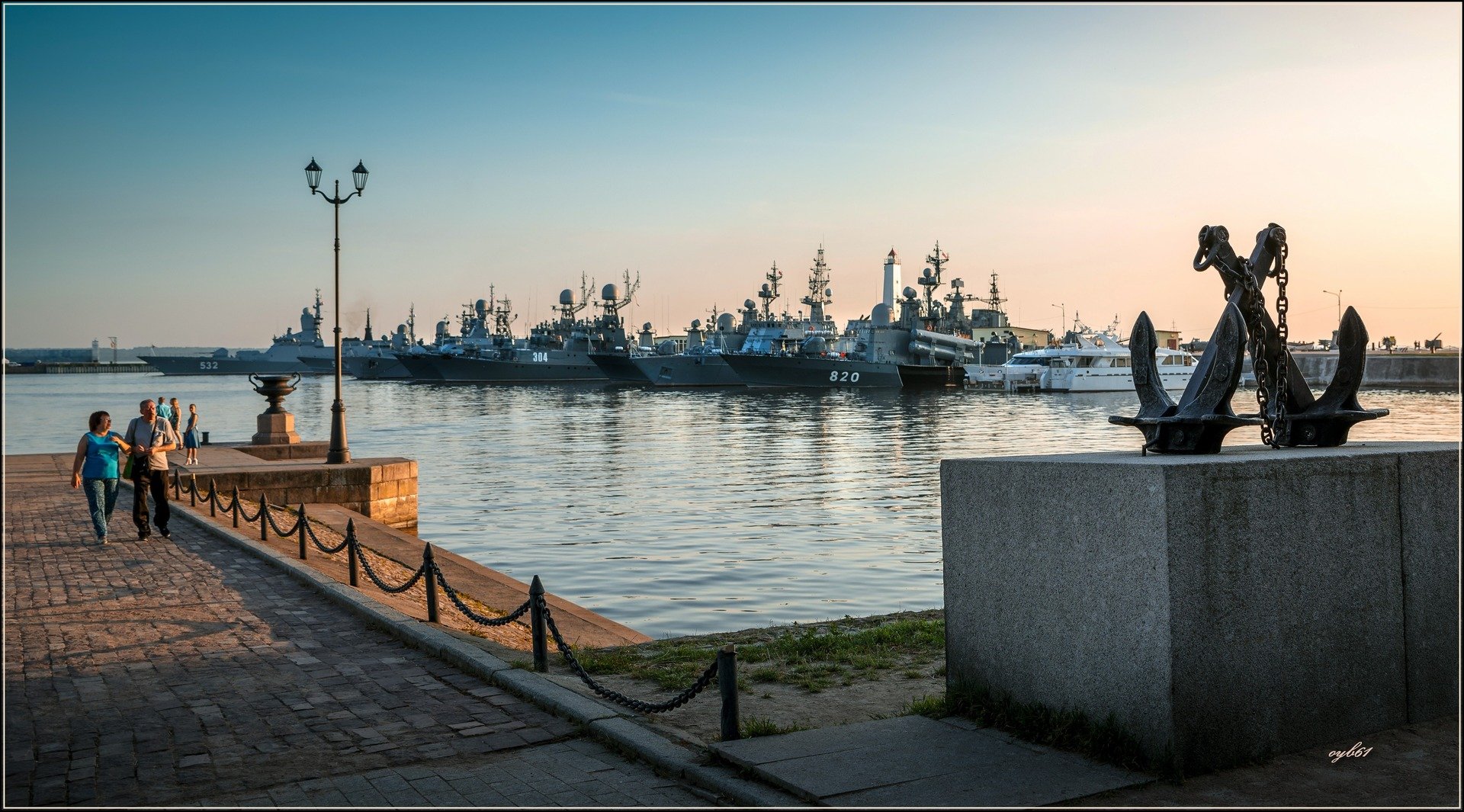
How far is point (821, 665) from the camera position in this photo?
7.70 m

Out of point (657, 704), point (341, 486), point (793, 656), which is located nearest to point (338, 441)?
point (341, 486)

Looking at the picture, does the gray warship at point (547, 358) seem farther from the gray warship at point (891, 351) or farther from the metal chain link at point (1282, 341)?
the metal chain link at point (1282, 341)

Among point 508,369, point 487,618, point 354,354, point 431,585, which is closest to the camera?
point 487,618

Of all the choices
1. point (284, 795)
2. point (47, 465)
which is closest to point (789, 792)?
point (284, 795)

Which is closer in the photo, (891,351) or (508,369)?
(891,351)

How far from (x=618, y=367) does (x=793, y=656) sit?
381 ft

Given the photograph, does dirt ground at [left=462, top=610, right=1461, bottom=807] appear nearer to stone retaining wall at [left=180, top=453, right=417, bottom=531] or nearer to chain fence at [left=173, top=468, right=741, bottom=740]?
chain fence at [left=173, top=468, right=741, bottom=740]

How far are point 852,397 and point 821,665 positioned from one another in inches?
2885

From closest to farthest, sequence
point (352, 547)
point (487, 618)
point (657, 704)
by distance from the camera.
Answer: point (657, 704) < point (487, 618) < point (352, 547)

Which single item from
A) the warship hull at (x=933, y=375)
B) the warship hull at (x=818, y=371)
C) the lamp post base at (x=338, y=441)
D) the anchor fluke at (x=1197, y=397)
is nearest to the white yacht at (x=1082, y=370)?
the warship hull at (x=933, y=375)

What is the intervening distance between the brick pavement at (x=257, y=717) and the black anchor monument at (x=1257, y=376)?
3.22 meters

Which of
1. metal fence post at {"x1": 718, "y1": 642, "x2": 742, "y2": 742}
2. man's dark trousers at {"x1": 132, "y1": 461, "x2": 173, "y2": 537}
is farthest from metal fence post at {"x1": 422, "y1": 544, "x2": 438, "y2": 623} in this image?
man's dark trousers at {"x1": 132, "y1": 461, "x2": 173, "y2": 537}

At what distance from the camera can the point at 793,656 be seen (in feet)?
26.5

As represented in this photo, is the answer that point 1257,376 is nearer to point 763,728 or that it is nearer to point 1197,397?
point 1197,397
